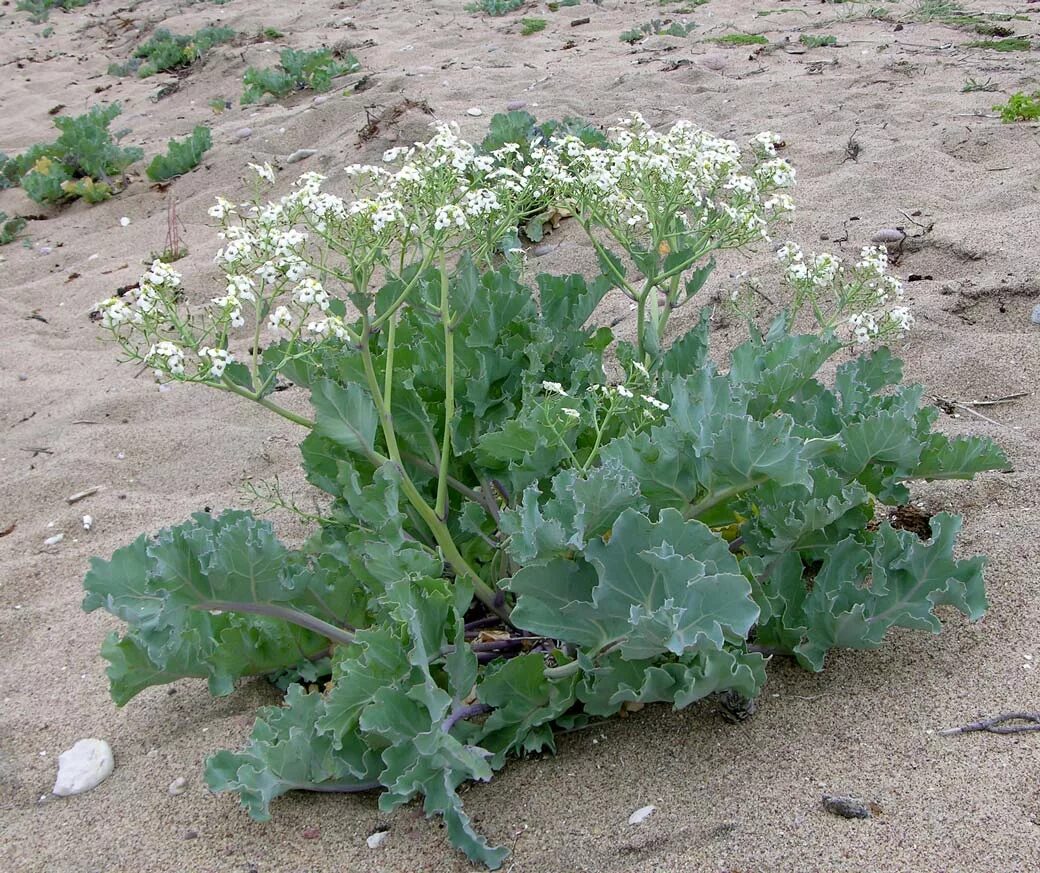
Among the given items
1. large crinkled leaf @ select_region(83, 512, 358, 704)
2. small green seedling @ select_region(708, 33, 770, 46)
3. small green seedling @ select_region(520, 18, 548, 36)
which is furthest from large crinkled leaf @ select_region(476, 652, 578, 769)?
small green seedling @ select_region(520, 18, 548, 36)

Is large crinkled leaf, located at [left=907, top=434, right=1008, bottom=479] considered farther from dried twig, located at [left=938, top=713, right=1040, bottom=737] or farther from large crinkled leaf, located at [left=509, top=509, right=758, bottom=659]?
large crinkled leaf, located at [left=509, top=509, right=758, bottom=659]

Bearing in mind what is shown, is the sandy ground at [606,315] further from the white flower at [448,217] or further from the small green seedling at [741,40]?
the white flower at [448,217]

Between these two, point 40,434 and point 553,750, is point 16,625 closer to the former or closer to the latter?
point 40,434


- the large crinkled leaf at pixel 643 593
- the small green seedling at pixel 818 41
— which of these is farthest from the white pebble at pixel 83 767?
the small green seedling at pixel 818 41

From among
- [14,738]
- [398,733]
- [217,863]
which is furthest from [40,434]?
[398,733]

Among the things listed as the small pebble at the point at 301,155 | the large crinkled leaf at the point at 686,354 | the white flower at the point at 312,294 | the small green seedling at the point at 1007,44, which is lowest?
the small pebble at the point at 301,155

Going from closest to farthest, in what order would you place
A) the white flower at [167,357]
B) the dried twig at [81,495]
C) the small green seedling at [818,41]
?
the white flower at [167,357], the dried twig at [81,495], the small green seedling at [818,41]
